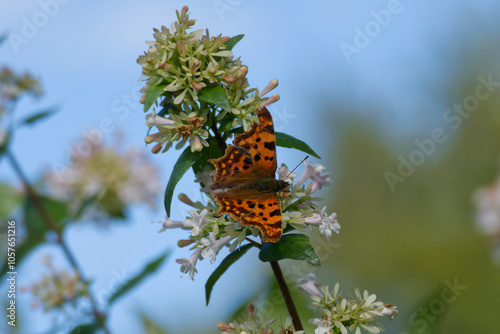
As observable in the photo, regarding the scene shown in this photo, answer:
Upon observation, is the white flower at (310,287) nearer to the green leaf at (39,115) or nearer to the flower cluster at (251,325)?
the flower cluster at (251,325)

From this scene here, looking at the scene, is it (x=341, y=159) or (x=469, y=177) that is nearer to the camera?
(x=469, y=177)

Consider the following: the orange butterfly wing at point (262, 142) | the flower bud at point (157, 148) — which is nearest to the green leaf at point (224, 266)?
the orange butterfly wing at point (262, 142)

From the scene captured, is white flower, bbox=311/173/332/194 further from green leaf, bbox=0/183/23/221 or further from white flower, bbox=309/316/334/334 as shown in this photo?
green leaf, bbox=0/183/23/221

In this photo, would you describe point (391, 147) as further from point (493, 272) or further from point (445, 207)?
point (493, 272)

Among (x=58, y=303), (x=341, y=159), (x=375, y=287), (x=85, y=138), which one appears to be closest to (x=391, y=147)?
(x=341, y=159)

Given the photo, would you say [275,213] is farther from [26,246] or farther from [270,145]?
[26,246]

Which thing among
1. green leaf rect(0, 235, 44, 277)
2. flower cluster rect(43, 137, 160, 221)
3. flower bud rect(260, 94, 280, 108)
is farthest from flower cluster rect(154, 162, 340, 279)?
flower cluster rect(43, 137, 160, 221)
